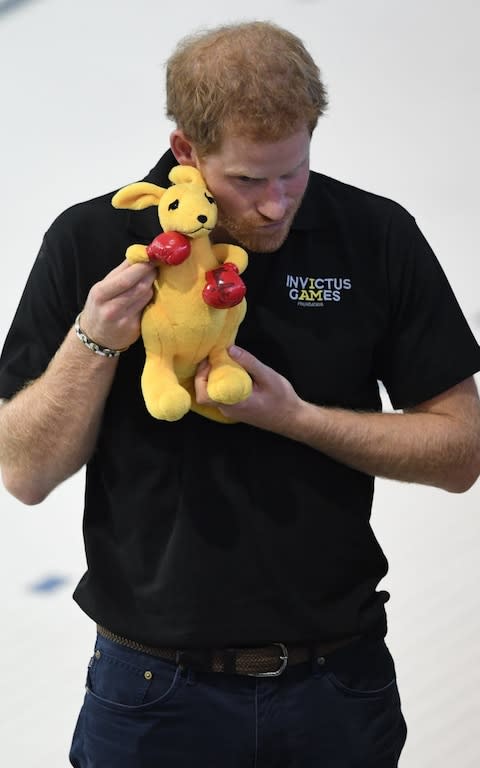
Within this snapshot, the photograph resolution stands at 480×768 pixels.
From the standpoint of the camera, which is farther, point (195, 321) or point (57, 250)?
point (57, 250)

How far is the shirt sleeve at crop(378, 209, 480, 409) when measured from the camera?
1568 millimetres

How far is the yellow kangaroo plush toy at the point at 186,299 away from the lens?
4.50 ft

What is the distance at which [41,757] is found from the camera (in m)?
2.36

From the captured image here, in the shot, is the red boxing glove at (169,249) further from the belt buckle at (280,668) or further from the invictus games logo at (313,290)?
the belt buckle at (280,668)

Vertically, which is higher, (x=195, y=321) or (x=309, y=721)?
(x=195, y=321)

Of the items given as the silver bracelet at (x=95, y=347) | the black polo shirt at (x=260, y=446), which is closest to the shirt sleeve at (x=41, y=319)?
the black polo shirt at (x=260, y=446)

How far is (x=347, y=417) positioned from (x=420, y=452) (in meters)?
0.10

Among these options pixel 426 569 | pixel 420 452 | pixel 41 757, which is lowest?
pixel 41 757

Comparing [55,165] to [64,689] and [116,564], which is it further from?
[116,564]

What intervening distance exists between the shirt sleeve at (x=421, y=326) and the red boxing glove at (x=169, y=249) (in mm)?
306

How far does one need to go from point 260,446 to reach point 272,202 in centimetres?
28

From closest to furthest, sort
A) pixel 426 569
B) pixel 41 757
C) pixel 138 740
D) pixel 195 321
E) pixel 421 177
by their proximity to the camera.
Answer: pixel 195 321 → pixel 138 740 → pixel 41 757 → pixel 426 569 → pixel 421 177

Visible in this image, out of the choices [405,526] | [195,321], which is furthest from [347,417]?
[405,526]

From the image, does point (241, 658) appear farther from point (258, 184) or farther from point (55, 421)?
point (258, 184)
